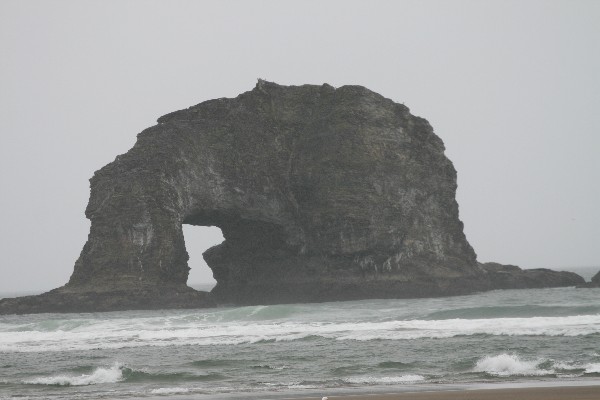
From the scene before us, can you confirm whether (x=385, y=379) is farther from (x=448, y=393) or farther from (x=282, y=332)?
(x=282, y=332)

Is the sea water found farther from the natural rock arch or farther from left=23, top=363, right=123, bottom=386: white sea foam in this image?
the natural rock arch

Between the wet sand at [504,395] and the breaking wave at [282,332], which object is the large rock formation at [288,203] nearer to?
the breaking wave at [282,332]

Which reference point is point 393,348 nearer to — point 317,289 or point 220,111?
point 317,289

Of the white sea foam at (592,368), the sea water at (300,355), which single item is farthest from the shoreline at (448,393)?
the white sea foam at (592,368)

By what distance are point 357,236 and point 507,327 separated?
3316 centimetres

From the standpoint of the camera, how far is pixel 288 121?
206 ft

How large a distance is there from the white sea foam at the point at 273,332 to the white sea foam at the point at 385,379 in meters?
7.97

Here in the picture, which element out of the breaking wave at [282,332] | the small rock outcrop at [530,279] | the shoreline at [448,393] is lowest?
the shoreline at [448,393]

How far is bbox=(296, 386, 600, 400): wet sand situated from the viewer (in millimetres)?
11508

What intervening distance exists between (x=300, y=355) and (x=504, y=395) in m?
8.42

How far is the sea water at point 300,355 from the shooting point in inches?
576

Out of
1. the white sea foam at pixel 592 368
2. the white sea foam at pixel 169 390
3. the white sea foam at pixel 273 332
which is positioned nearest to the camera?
the white sea foam at pixel 169 390

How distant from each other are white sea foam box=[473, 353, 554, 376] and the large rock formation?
3641 cm

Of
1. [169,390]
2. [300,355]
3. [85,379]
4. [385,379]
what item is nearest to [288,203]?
[300,355]
